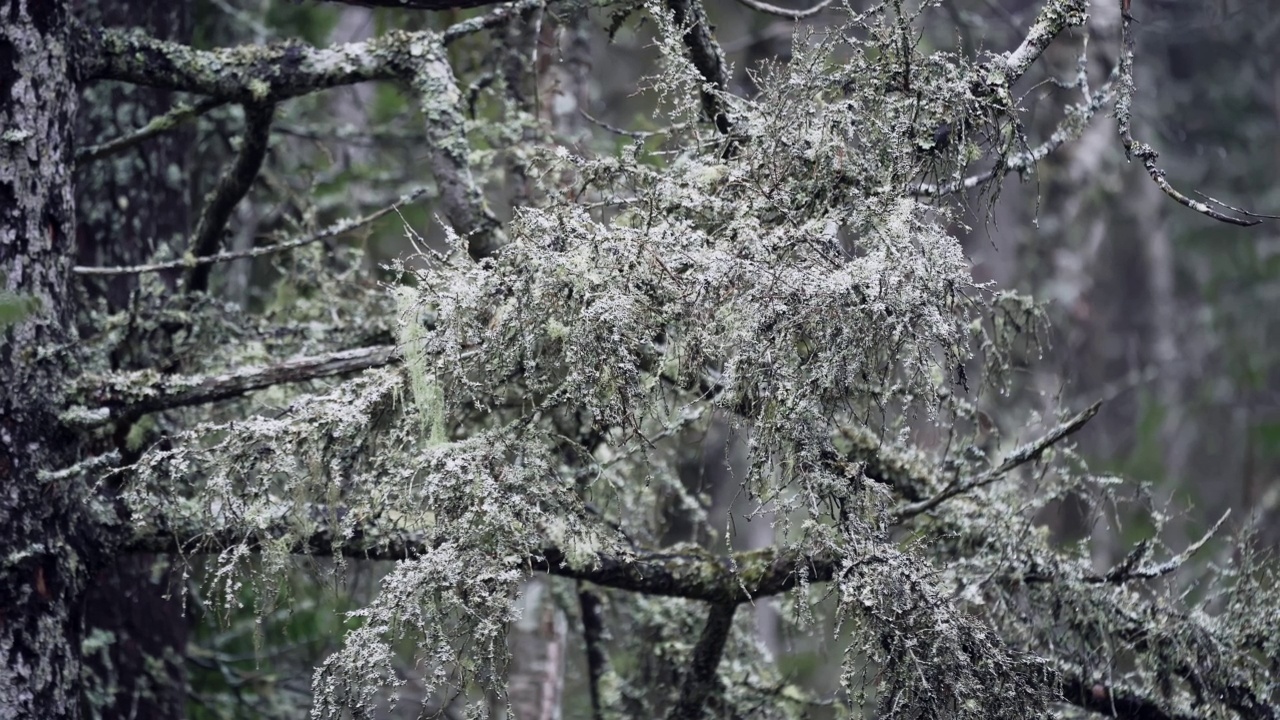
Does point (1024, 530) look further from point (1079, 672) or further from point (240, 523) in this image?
point (240, 523)

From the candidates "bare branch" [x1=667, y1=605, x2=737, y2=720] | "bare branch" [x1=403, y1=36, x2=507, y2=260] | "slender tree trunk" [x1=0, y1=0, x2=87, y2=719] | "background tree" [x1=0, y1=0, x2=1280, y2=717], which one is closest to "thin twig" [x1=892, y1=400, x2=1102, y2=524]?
"background tree" [x1=0, y1=0, x2=1280, y2=717]

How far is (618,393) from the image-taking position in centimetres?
262

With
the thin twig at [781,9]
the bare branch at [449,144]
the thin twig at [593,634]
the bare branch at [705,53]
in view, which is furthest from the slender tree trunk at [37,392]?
the thin twig at [593,634]

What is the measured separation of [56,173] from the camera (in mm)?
3273

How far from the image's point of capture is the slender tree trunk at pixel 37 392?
3078 mm

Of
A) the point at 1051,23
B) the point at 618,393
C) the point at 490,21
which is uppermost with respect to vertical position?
the point at 490,21

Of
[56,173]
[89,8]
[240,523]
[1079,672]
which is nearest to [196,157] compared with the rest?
[89,8]

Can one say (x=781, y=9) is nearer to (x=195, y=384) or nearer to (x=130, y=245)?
(x=195, y=384)

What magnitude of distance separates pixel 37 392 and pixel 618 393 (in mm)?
1665

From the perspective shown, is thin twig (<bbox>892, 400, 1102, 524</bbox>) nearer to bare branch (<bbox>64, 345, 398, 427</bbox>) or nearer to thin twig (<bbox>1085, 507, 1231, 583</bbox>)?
thin twig (<bbox>1085, 507, 1231, 583</bbox>)

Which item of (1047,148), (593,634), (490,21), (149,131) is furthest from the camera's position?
(593,634)

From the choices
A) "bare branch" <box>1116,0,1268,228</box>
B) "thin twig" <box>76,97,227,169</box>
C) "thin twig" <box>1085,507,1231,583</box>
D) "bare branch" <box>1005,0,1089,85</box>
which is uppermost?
"thin twig" <box>76,97,227,169</box>

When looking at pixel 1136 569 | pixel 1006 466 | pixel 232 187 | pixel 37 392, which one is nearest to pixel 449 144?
pixel 232 187

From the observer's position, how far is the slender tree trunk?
121 inches
